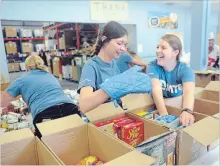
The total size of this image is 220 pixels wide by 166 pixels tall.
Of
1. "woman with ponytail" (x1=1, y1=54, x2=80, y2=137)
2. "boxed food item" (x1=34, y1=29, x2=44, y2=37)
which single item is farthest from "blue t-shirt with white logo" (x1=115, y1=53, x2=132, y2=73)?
"boxed food item" (x1=34, y1=29, x2=44, y2=37)

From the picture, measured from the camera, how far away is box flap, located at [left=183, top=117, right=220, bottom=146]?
0.89m

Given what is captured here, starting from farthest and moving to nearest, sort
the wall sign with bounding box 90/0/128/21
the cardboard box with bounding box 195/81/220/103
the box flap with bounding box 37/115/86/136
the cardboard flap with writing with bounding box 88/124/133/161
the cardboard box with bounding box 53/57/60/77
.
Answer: the cardboard box with bounding box 53/57/60/77 → the wall sign with bounding box 90/0/128/21 → the cardboard box with bounding box 195/81/220/103 → the box flap with bounding box 37/115/86/136 → the cardboard flap with writing with bounding box 88/124/133/161

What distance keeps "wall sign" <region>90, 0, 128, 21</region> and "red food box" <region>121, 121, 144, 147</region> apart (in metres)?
3.96

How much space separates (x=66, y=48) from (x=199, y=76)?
5497 mm

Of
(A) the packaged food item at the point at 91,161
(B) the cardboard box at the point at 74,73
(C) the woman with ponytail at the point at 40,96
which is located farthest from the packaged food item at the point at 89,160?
(B) the cardboard box at the point at 74,73

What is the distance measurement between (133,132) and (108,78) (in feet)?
1.46

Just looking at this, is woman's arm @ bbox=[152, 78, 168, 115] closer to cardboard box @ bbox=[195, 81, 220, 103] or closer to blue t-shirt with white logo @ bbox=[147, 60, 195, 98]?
blue t-shirt with white logo @ bbox=[147, 60, 195, 98]

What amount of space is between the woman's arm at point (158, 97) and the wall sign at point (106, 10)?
3552 millimetres

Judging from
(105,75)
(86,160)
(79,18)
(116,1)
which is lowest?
(86,160)

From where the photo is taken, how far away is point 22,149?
36.4 inches

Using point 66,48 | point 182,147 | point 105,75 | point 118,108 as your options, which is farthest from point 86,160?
point 66,48

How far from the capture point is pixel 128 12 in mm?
5328

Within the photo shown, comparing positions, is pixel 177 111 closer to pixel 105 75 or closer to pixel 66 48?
pixel 105 75

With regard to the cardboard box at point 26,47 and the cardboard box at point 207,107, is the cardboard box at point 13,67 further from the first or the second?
the cardboard box at point 207,107
